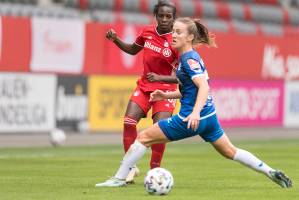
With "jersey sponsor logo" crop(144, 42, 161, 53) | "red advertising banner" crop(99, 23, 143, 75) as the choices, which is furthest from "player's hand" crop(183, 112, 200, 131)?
"red advertising banner" crop(99, 23, 143, 75)

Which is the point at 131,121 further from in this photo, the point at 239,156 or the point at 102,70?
the point at 102,70

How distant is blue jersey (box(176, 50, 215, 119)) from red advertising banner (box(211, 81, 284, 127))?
58.2ft

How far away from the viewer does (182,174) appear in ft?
47.1

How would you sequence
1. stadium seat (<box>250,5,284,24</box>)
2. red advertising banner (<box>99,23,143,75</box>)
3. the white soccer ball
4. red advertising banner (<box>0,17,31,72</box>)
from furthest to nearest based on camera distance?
1. stadium seat (<box>250,5,284,24</box>)
2. red advertising banner (<box>99,23,143,75</box>)
3. red advertising banner (<box>0,17,31,72</box>)
4. the white soccer ball

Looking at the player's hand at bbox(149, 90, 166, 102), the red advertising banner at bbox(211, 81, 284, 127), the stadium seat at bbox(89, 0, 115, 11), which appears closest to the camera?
the player's hand at bbox(149, 90, 166, 102)

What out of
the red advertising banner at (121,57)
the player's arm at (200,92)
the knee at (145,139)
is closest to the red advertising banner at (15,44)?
the red advertising banner at (121,57)

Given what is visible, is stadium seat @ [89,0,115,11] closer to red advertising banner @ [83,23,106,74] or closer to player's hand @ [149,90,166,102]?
red advertising banner @ [83,23,106,74]

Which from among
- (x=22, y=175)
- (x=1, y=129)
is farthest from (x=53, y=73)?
(x=22, y=175)

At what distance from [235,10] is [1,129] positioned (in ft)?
50.5

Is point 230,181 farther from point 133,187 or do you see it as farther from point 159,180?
point 159,180

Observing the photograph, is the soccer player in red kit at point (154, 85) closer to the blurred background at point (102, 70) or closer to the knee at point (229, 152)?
the knee at point (229, 152)

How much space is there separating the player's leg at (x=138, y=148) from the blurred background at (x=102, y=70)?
10.6 metres

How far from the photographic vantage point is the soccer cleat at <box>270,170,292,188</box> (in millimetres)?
11422

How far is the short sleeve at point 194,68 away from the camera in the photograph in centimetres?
1094
